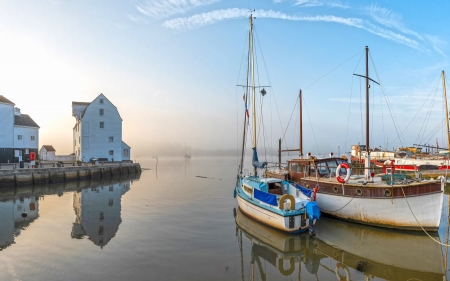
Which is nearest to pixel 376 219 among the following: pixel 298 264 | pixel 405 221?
pixel 405 221

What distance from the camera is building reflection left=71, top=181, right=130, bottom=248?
14172mm

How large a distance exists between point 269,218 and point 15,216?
1728cm

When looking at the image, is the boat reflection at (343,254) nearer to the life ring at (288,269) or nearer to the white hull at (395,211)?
the life ring at (288,269)

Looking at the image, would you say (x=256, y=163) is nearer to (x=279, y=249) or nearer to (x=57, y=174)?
(x=279, y=249)

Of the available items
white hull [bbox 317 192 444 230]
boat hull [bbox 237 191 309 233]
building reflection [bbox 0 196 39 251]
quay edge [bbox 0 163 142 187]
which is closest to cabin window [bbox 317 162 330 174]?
white hull [bbox 317 192 444 230]

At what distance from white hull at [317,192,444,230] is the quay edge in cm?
3637

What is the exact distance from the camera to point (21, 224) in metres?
16.5

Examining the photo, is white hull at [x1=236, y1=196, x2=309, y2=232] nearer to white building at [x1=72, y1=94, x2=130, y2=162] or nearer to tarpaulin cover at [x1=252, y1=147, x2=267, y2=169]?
tarpaulin cover at [x1=252, y1=147, x2=267, y2=169]

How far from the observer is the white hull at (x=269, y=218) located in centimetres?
1368

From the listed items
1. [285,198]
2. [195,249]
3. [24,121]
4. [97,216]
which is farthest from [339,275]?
[24,121]

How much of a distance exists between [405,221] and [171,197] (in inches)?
754

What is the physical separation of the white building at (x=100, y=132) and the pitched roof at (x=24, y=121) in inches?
295

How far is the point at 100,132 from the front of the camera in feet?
165

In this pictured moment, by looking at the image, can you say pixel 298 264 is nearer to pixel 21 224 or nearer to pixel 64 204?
pixel 21 224
